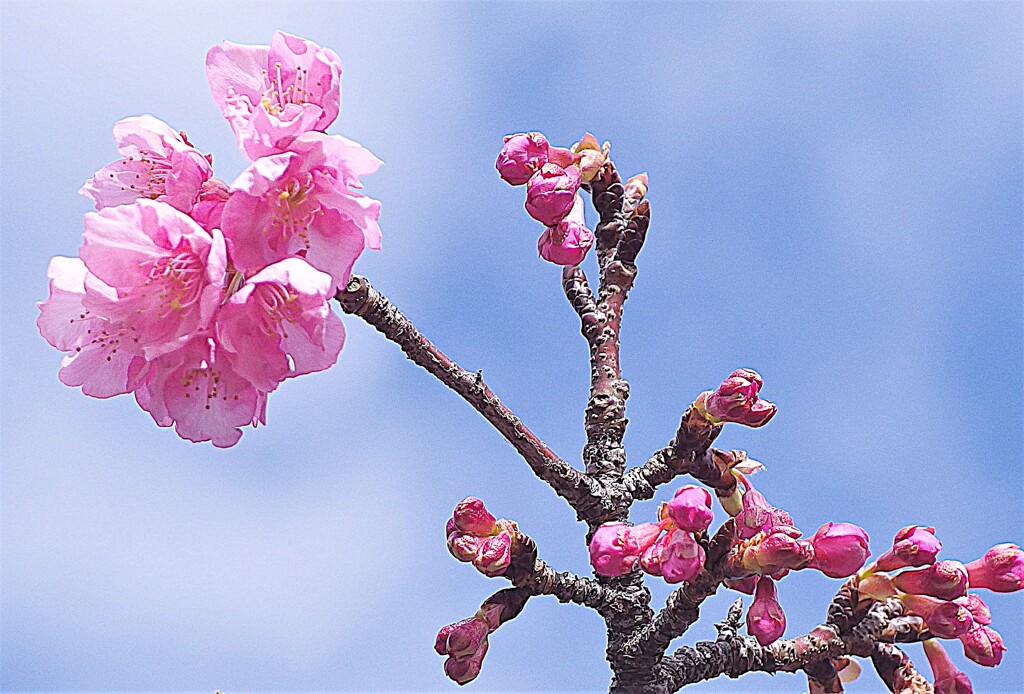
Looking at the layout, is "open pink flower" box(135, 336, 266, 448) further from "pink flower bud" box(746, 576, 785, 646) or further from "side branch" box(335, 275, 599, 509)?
"pink flower bud" box(746, 576, 785, 646)

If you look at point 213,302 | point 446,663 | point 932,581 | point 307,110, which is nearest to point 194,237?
point 213,302

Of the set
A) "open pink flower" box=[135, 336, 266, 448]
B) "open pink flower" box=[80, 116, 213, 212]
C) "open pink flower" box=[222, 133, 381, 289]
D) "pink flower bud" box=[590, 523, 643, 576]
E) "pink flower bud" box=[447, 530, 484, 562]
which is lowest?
"pink flower bud" box=[590, 523, 643, 576]

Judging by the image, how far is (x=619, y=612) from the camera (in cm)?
149

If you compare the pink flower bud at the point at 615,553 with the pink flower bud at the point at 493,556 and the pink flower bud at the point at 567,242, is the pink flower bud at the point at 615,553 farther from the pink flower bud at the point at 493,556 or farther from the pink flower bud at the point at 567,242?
the pink flower bud at the point at 567,242

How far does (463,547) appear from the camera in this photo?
1.31m

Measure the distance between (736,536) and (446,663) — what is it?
43cm

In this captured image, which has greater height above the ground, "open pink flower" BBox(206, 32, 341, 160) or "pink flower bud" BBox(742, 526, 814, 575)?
"open pink flower" BBox(206, 32, 341, 160)

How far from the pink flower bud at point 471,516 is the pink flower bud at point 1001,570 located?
0.77 m

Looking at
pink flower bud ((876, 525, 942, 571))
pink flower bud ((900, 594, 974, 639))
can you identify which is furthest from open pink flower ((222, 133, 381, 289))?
pink flower bud ((900, 594, 974, 639))

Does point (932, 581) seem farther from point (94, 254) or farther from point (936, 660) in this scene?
point (94, 254)

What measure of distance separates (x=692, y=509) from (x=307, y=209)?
1.86 ft

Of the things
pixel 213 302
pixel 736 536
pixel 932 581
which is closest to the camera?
pixel 213 302

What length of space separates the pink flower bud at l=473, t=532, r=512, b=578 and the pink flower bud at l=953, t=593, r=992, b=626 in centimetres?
70

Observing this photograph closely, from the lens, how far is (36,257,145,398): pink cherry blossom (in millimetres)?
1131
